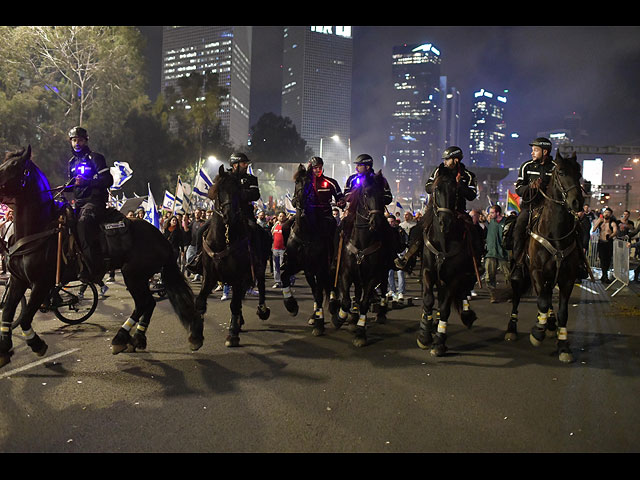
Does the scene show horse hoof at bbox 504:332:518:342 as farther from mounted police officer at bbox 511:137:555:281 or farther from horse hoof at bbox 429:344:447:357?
horse hoof at bbox 429:344:447:357

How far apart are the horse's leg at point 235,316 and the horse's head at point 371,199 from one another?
7.40ft

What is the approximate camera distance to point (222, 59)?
15675cm

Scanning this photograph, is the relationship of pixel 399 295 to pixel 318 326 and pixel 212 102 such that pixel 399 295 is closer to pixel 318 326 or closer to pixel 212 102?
pixel 318 326

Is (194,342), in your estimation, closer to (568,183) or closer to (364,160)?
(364,160)

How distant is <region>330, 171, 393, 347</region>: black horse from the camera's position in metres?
8.09

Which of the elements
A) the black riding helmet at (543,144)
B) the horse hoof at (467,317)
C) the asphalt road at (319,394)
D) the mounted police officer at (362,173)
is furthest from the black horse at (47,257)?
the black riding helmet at (543,144)

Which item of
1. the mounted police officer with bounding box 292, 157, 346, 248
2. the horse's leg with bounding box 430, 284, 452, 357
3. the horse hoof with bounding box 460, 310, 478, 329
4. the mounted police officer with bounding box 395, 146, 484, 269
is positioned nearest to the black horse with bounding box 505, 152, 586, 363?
the mounted police officer with bounding box 395, 146, 484, 269

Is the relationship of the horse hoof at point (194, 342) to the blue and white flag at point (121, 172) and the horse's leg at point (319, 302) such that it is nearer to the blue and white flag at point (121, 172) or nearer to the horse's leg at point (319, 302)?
the horse's leg at point (319, 302)

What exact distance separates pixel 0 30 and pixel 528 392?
122 feet

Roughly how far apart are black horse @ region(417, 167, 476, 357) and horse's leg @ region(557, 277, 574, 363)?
49.6 inches

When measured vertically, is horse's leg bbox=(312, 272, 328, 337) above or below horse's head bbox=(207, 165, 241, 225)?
below

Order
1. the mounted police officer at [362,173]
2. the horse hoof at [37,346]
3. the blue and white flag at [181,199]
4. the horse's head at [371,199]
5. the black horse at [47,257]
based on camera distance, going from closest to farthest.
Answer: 1. the black horse at [47,257]
2. the horse hoof at [37,346]
3. the horse's head at [371,199]
4. the mounted police officer at [362,173]
5. the blue and white flag at [181,199]

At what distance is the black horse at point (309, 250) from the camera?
341 inches

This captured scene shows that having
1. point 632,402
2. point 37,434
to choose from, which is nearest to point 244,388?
point 37,434
